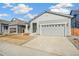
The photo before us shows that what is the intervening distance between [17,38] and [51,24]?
907 mm

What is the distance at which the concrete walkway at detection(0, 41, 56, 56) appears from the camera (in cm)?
450

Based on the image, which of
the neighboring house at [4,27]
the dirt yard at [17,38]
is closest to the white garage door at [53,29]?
the dirt yard at [17,38]

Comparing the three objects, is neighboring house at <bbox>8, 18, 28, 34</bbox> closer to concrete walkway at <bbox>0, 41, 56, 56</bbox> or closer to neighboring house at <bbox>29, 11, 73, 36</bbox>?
neighboring house at <bbox>29, 11, 73, 36</bbox>

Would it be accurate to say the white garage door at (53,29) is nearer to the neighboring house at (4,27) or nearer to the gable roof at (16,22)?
the gable roof at (16,22)

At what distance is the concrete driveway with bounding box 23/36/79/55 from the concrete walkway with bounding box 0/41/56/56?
0.10 metres

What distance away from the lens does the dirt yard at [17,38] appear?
4.73 meters

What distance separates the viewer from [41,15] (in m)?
4.59

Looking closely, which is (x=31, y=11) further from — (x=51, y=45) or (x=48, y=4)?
(x=51, y=45)

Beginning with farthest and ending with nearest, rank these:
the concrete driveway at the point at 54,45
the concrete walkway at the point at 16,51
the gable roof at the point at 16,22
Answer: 1. the gable roof at the point at 16,22
2. the concrete walkway at the point at 16,51
3. the concrete driveway at the point at 54,45

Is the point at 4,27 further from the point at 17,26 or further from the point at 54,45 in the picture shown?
the point at 54,45

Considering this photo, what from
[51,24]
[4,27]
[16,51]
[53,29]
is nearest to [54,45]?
[53,29]

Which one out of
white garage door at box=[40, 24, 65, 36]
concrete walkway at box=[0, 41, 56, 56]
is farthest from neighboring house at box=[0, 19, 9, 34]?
white garage door at box=[40, 24, 65, 36]

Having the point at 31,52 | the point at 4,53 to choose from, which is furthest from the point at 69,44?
the point at 4,53

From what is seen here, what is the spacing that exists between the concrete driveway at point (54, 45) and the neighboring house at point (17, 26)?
404 millimetres
